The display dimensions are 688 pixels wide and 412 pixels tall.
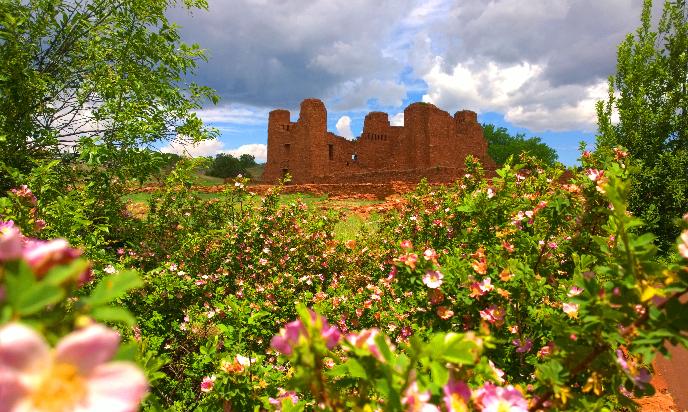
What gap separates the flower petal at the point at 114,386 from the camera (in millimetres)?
482

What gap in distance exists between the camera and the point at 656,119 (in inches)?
329

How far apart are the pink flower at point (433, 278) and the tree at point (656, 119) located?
697 centimetres

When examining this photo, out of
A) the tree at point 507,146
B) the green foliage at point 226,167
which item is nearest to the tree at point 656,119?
the tree at point 507,146

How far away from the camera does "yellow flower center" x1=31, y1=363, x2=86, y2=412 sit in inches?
18.1

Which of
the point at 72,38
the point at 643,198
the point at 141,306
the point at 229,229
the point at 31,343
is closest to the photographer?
the point at 31,343

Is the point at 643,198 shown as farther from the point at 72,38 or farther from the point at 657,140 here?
the point at 72,38

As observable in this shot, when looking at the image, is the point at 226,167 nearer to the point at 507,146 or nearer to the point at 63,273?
the point at 507,146

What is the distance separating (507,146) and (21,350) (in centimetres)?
4994

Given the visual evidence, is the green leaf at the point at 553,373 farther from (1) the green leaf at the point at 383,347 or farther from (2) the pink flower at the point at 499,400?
(1) the green leaf at the point at 383,347

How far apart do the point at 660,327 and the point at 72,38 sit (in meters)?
7.26

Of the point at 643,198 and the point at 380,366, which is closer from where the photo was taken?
the point at 380,366

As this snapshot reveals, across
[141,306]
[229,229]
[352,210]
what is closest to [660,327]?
[141,306]

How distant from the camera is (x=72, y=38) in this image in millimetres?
5949

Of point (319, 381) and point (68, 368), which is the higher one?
point (68, 368)
